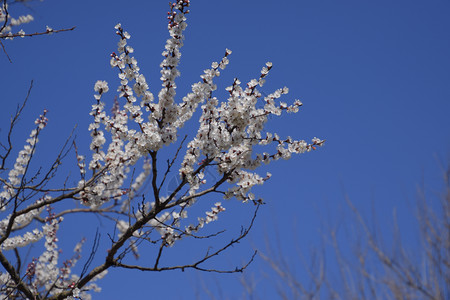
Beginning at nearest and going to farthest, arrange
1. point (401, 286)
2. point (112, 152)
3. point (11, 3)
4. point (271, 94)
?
point (11, 3) < point (271, 94) < point (112, 152) < point (401, 286)

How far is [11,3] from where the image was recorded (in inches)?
128

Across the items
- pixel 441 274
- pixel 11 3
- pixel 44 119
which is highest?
pixel 44 119

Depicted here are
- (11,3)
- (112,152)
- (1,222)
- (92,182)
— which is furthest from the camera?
(1,222)

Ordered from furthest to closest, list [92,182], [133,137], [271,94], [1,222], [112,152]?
[1,222] → [112,152] → [92,182] → [271,94] → [133,137]

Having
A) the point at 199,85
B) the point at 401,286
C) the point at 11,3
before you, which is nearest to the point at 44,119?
the point at 11,3

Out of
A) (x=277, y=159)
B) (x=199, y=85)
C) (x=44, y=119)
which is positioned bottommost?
(x=277, y=159)

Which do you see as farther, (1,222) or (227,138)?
(1,222)

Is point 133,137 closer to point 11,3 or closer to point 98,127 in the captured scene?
point 98,127

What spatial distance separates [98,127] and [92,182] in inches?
23.3

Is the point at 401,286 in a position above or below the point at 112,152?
below

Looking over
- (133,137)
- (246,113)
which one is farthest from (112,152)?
(246,113)

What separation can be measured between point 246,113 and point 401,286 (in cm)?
323

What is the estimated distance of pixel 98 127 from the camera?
4.20 metres

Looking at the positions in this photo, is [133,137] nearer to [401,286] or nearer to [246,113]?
[246,113]
